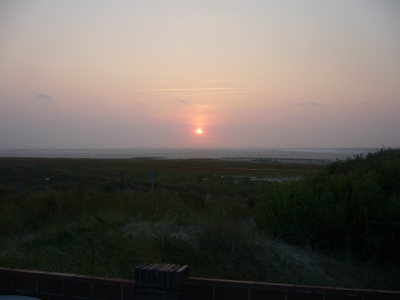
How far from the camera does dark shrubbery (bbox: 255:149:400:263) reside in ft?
22.7

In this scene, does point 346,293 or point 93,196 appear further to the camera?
point 93,196

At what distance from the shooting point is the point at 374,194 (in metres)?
7.32

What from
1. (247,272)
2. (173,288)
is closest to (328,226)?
(247,272)

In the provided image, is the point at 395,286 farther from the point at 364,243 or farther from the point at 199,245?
the point at 199,245

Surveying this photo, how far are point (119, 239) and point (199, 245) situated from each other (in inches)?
53.0

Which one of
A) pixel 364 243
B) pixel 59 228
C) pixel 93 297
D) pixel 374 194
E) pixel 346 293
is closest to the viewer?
pixel 346 293

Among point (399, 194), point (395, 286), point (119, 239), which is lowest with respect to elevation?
point (395, 286)

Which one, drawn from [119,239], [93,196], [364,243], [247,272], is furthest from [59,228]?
[364,243]

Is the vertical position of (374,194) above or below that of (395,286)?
above

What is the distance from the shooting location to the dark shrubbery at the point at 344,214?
22.7 ft

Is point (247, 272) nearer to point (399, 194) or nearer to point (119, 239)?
point (119, 239)

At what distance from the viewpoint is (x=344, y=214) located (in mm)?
7246

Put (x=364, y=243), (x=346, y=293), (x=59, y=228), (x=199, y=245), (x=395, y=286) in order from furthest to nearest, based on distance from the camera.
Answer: (x=59, y=228) < (x=364, y=243) < (x=199, y=245) < (x=395, y=286) < (x=346, y=293)

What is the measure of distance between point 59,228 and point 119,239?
2359mm
